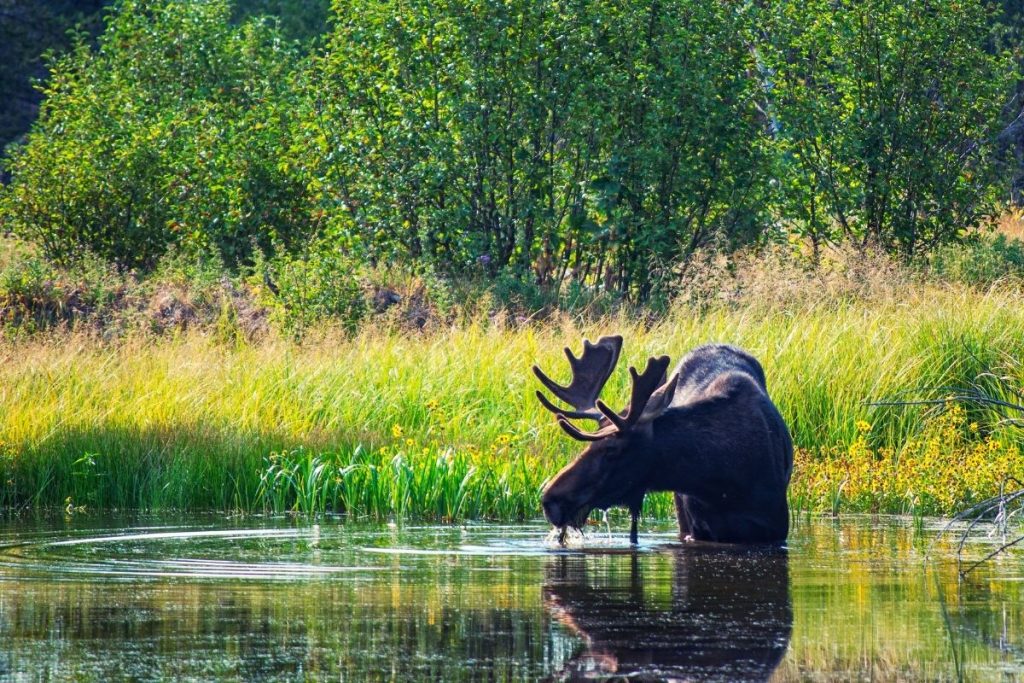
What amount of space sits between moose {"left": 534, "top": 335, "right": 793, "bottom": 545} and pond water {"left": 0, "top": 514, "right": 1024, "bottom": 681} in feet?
0.92

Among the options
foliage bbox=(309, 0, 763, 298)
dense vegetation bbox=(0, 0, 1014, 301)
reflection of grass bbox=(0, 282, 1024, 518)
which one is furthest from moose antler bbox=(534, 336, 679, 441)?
foliage bbox=(309, 0, 763, 298)

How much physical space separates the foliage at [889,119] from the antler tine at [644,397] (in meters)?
12.7

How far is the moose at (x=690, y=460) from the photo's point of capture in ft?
30.8

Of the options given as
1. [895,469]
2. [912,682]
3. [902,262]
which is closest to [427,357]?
[895,469]

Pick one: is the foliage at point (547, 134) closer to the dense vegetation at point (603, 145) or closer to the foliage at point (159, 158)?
the dense vegetation at point (603, 145)

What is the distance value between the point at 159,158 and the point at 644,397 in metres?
15.7

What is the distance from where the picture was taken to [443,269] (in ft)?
71.6

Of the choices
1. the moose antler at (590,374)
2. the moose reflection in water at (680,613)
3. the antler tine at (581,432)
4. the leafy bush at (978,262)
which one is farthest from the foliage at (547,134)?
the moose reflection in water at (680,613)

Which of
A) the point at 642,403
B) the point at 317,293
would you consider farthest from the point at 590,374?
the point at 317,293

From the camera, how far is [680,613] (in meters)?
7.19

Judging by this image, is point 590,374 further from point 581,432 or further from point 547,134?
point 547,134

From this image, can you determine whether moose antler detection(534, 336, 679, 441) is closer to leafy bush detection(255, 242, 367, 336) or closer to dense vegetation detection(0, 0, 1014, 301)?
leafy bush detection(255, 242, 367, 336)

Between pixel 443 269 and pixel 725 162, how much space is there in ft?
12.7

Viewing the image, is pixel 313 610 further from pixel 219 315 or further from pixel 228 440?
pixel 219 315
